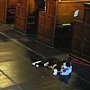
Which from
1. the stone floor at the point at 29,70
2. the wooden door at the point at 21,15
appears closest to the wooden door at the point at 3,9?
the wooden door at the point at 21,15

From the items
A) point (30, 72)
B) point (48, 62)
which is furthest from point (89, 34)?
point (30, 72)

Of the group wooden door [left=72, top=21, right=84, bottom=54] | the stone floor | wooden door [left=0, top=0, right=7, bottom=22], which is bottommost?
the stone floor

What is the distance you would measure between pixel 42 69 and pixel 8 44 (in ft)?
5.33

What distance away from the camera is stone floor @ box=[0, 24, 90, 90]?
4340 mm

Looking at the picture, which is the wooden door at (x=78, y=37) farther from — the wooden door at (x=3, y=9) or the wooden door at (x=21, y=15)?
the wooden door at (x=3, y=9)

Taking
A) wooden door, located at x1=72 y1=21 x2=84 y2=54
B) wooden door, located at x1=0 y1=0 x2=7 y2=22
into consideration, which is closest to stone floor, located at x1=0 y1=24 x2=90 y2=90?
wooden door, located at x1=72 y1=21 x2=84 y2=54

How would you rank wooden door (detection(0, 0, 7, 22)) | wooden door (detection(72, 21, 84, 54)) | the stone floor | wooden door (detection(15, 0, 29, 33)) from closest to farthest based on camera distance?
the stone floor
wooden door (detection(72, 21, 84, 54))
wooden door (detection(15, 0, 29, 33))
wooden door (detection(0, 0, 7, 22))

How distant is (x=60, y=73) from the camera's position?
481 centimetres

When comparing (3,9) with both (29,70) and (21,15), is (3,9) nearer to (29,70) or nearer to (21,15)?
(21,15)

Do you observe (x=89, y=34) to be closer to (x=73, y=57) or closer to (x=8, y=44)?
(x=73, y=57)

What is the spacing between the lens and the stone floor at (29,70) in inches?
171

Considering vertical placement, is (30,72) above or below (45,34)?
below

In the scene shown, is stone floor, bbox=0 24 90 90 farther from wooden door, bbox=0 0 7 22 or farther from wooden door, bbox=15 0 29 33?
wooden door, bbox=0 0 7 22

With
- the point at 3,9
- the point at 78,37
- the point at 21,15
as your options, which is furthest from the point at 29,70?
the point at 3,9
